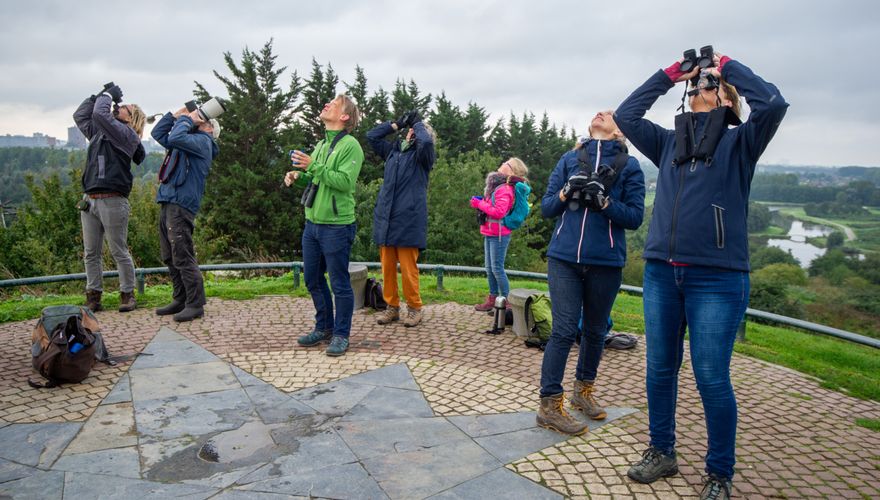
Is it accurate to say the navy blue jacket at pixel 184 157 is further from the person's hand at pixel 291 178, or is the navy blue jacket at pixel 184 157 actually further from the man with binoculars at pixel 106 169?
the person's hand at pixel 291 178

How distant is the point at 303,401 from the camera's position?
4.17 metres

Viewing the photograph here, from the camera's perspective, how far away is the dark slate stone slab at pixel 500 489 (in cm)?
296

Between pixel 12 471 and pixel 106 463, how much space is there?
17.7 inches

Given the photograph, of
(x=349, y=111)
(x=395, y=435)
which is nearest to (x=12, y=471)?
(x=395, y=435)

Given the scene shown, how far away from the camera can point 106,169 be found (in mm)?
6301

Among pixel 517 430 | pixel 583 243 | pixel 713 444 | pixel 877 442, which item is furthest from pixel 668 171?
pixel 877 442

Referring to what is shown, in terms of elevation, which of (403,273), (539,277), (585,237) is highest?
(585,237)

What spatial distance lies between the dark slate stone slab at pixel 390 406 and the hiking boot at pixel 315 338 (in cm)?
133

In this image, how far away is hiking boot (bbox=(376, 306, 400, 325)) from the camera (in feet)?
20.9

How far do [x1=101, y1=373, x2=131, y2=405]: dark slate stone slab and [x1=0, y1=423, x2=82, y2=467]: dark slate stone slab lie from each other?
41 centimetres

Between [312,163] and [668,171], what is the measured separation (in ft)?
10.1

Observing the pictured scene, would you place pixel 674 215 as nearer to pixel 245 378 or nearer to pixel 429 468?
pixel 429 468

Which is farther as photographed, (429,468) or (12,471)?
(429,468)

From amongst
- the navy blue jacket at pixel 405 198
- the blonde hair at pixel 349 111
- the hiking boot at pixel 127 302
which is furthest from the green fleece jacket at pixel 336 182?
the hiking boot at pixel 127 302
